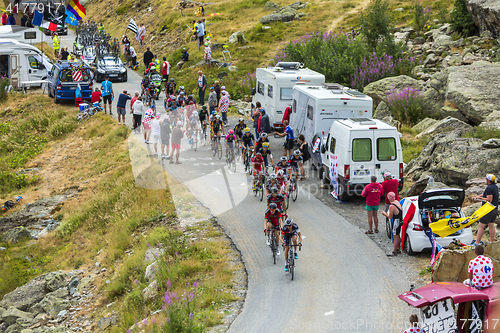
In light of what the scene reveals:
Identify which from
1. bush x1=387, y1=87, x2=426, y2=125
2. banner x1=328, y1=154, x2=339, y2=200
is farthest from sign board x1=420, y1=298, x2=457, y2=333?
bush x1=387, y1=87, x2=426, y2=125

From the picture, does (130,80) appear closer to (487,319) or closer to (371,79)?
(371,79)

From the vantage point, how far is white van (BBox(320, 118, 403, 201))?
1603cm

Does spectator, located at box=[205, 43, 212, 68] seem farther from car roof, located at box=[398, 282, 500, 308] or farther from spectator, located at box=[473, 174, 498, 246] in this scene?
car roof, located at box=[398, 282, 500, 308]

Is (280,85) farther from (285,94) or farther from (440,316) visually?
(440,316)

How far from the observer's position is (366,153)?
53.1 ft

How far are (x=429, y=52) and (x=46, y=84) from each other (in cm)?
2489

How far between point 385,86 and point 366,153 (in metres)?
11.5

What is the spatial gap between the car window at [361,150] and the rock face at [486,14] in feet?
58.6

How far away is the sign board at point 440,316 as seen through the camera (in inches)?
294

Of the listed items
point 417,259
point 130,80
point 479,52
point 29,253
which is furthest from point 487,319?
point 130,80

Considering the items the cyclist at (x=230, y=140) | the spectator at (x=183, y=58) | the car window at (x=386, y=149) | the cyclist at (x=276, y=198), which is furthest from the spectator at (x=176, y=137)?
the spectator at (x=183, y=58)

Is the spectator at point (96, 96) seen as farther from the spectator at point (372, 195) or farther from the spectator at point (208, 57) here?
the spectator at point (372, 195)

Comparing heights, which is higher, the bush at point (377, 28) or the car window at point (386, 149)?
the bush at point (377, 28)

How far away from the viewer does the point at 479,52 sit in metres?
29.4
